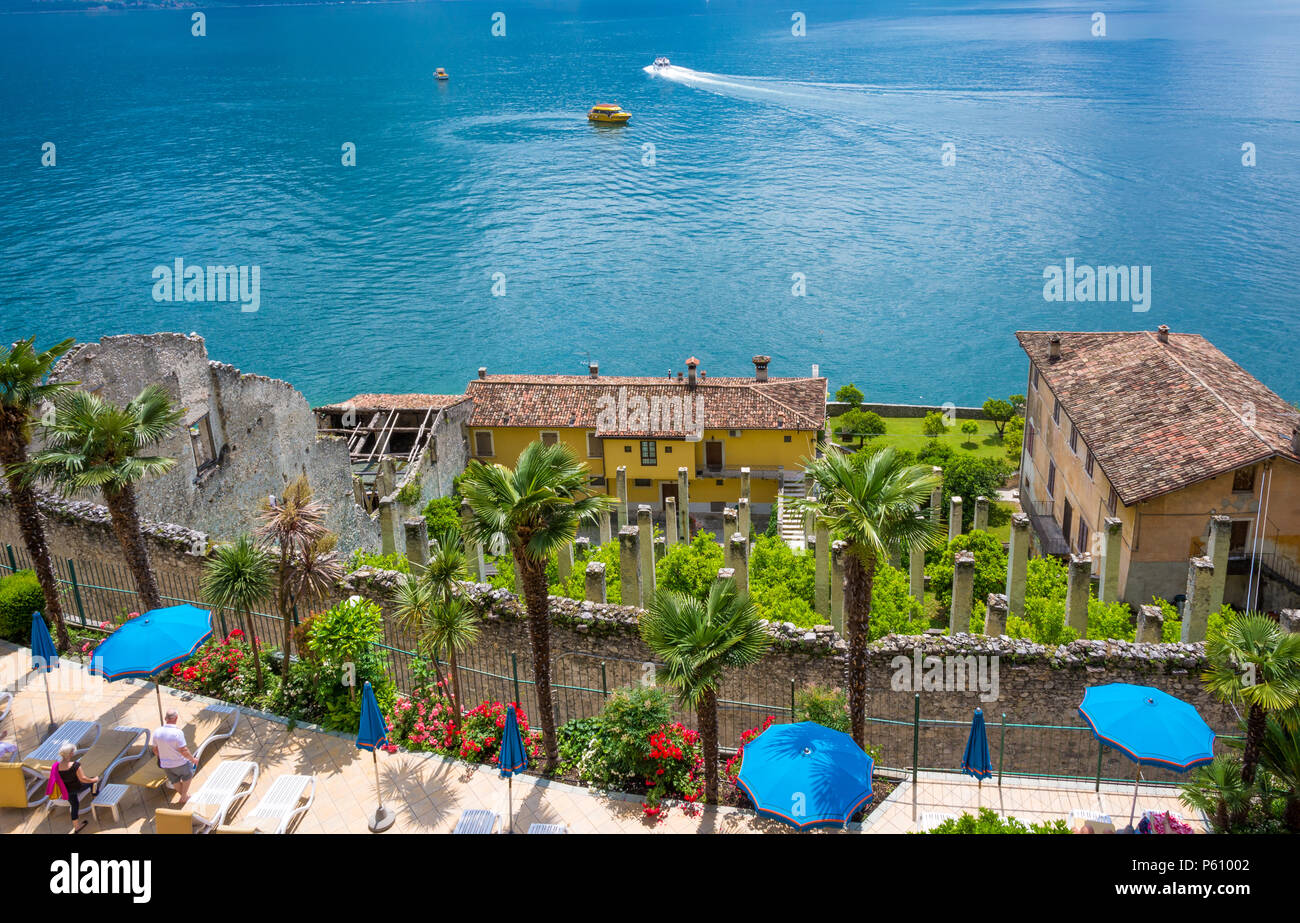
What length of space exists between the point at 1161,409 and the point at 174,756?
35838mm

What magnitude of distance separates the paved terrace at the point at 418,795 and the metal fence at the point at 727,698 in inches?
102

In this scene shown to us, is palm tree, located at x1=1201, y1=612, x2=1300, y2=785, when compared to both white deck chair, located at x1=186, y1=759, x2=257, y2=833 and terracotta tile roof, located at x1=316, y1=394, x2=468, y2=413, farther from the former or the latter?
terracotta tile roof, located at x1=316, y1=394, x2=468, y2=413

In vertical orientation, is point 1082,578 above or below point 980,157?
below

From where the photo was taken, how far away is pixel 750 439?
5547 centimetres

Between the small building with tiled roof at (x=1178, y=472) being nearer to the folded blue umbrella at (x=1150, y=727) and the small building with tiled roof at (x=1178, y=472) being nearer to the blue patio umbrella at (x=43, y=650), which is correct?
the folded blue umbrella at (x=1150, y=727)

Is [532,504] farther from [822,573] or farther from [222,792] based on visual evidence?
[822,573]

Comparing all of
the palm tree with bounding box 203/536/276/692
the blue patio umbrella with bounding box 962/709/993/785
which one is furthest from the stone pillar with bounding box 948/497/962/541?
the palm tree with bounding box 203/536/276/692

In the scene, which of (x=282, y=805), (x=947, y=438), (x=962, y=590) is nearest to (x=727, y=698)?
(x=962, y=590)

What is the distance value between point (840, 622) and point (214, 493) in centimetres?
2212

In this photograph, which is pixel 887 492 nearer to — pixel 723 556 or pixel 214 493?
pixel 723 556

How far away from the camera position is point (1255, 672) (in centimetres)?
1947

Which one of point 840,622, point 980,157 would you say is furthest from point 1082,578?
point 980,157

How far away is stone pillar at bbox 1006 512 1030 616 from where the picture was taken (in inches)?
1351

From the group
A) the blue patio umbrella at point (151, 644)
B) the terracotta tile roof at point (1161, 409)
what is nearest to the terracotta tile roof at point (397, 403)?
the terracotta tile roof at point (1161, 409)
